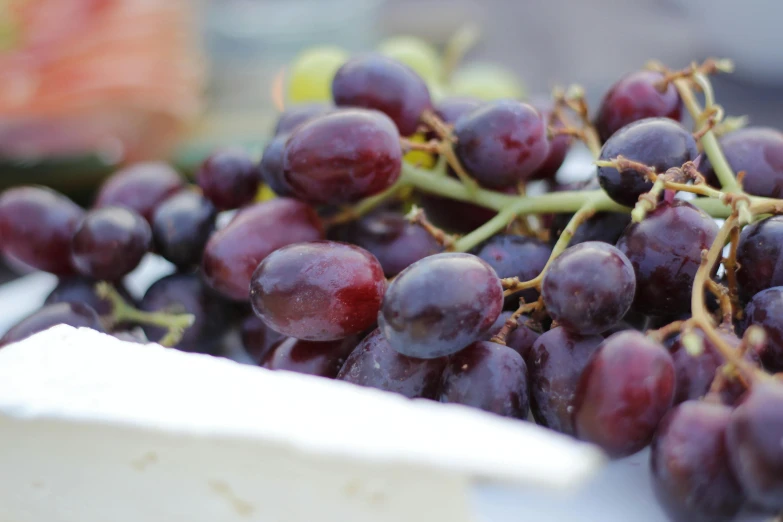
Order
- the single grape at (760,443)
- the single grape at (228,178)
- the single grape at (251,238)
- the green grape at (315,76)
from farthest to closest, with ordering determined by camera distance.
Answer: the green grape at (315,76) < the single grape at (228,178) < the single grape at (251,238) < the single grape at (760,443)

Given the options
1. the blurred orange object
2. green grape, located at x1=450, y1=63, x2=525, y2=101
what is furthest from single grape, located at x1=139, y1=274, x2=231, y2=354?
the blurred orange object

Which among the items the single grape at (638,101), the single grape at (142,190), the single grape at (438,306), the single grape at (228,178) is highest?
the single grape at (638,101)

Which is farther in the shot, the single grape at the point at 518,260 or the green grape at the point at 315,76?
the green grape at the point at 315,76

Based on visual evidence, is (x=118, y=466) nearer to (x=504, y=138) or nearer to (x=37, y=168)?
(x=504, y=138)

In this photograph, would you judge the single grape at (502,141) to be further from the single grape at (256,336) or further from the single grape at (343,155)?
the single grape at (256,336)

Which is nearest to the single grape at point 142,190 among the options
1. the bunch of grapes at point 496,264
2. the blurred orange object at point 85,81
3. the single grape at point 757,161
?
the bunch of grapes at point 496,264

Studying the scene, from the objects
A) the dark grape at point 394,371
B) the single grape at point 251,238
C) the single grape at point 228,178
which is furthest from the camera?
the single grape at point 228,178
